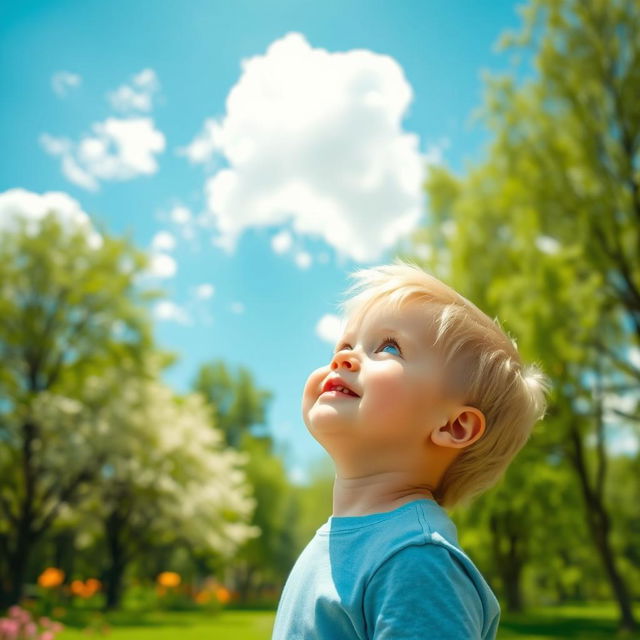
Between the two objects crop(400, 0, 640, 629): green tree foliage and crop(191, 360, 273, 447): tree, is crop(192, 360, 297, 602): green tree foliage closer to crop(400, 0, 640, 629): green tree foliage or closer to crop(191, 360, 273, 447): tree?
crop(191, 360, 273, 447): tree

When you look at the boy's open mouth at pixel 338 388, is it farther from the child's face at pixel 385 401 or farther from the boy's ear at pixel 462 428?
the boy's ear at pixel 462 428

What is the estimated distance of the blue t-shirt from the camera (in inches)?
43.6

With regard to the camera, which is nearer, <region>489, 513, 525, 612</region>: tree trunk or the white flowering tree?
the white flowering tree

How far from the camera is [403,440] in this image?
137 centimetres

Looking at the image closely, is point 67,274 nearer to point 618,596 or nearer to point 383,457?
point 618,596

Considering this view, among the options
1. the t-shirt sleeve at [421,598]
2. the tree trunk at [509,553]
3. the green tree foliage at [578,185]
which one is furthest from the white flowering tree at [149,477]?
the t-shirt sleeve at [421,598]

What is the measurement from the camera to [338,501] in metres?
1.43

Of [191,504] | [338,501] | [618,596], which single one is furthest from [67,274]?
[338,501]

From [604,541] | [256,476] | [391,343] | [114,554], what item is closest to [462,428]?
[391,343]

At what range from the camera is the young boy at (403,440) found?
1.19 metres

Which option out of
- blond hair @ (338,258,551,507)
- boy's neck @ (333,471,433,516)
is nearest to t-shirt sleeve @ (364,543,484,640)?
boy's neck @ (333,471,433,516)

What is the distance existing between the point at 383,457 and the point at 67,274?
1806 centimetres


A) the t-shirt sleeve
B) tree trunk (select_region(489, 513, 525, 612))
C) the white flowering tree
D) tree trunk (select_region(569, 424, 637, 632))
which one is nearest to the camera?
the t-shirt sleeve

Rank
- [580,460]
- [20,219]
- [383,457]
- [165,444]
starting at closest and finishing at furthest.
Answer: [383,457]
[580,460]
[20,219]
[165,444]
